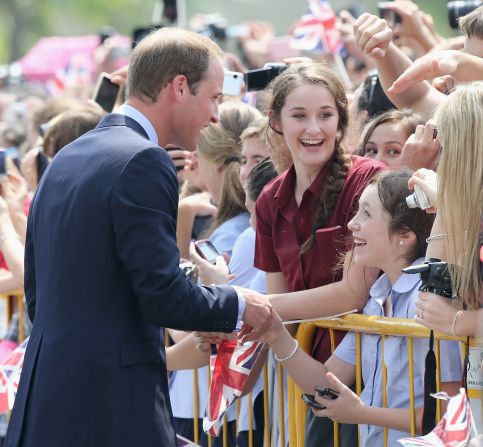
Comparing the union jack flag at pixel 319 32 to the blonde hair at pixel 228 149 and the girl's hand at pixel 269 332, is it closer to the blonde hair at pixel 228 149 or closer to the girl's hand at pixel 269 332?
the blonde hair at pixel 228 149

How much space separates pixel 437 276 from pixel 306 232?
104cm

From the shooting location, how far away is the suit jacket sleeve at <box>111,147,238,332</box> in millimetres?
3779

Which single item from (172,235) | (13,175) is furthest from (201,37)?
(13,175)

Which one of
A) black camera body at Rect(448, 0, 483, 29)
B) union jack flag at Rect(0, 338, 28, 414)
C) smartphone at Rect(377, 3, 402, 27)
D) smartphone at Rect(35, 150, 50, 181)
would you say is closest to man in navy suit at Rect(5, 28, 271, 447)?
union jack flag at Rect(0, 338, 28, 414)

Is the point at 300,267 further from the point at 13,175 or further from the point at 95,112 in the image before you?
the point at 13,175

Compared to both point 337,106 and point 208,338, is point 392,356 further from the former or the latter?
point 337,106

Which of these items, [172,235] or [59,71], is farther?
[59,71]

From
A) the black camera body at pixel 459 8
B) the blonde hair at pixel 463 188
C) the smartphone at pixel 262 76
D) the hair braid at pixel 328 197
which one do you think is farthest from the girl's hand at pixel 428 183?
the black camera body at pixel 459 8

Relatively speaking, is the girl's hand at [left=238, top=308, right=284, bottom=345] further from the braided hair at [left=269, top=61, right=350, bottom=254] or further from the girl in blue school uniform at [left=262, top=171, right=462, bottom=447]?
the braided hair at [left=269, top=61, right=350, bottom=254]

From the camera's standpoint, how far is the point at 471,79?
4.72 m

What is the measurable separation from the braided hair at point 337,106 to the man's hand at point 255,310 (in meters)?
0.50

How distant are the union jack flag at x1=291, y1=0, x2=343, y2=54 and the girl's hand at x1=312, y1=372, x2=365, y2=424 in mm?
4543

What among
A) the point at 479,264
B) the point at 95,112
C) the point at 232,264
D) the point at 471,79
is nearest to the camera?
the point at 479,264

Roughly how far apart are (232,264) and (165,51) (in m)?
1.57
